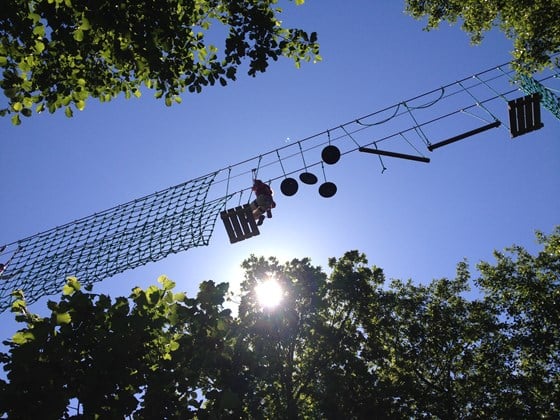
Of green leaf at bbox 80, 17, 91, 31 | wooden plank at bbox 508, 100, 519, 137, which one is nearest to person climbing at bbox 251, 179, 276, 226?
green leaf at bbox 80, 17, 91, 31

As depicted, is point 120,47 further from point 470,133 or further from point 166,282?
point 470,133

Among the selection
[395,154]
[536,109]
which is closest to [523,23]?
[536,109]

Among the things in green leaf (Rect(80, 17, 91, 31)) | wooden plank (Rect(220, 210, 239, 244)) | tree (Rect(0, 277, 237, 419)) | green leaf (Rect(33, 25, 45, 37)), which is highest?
green leaf (Rect(33, 25, 45, 37))

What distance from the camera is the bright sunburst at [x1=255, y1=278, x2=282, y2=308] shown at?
51.4 feet

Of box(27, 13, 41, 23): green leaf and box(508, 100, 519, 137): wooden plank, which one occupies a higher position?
box(27, 13, 41, 23): green leaf

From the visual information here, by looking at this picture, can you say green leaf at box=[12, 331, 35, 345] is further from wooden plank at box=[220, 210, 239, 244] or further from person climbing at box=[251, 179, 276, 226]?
person climbing at box=[251, 179, 276, 226]

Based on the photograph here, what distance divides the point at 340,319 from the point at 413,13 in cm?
1307

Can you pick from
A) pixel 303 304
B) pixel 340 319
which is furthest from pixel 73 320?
pixel 340 319

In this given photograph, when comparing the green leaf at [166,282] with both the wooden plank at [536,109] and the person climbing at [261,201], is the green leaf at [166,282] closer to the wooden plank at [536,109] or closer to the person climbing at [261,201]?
the person climbing at [261,201]

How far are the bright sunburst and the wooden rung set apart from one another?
9041mm

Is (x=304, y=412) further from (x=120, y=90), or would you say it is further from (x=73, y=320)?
(x=120, y=90)

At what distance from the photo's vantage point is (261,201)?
749cm

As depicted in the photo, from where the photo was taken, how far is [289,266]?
1666cm

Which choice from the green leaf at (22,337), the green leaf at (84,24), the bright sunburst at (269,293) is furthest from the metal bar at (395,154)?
the bright sunburst at (269,293)
